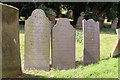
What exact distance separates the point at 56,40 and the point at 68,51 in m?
0.55

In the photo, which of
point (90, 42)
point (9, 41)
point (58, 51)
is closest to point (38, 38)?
point (58, 51)

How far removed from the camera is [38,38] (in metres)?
5.71

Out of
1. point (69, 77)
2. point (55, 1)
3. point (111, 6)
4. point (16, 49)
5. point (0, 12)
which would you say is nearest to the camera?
point (0, 12)

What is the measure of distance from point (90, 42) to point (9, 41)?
10.2ft

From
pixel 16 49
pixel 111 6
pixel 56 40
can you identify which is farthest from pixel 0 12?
pixel 111 6

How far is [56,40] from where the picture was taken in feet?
19.3

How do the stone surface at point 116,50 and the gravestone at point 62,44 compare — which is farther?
the stone surface at point 116,50

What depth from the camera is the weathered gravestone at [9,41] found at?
3.82 meters

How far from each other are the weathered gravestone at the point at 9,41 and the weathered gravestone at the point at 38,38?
1191 mm

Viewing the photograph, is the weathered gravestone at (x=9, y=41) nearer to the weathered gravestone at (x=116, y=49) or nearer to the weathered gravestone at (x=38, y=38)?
the weathered gravestone at (x=38, y=38)

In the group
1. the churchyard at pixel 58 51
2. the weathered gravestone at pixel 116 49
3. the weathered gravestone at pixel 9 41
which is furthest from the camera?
the weathered gravestone at pixel 116 49

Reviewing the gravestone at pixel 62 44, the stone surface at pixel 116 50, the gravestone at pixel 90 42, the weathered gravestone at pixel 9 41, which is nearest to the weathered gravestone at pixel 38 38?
the gravestone at pixel 62 44

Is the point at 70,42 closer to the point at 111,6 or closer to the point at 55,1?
the point at 55,1

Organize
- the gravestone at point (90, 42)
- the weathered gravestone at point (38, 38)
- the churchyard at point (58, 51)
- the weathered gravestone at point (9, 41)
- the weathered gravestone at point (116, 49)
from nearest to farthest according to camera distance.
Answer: the weathered gravestone at point (9, 41) → the churchyard at point (58, 51) → the weathered gravestone at point (38, 38) → the gravestone at point (90, 42) → the weathered gravestone at point (116, 49)
